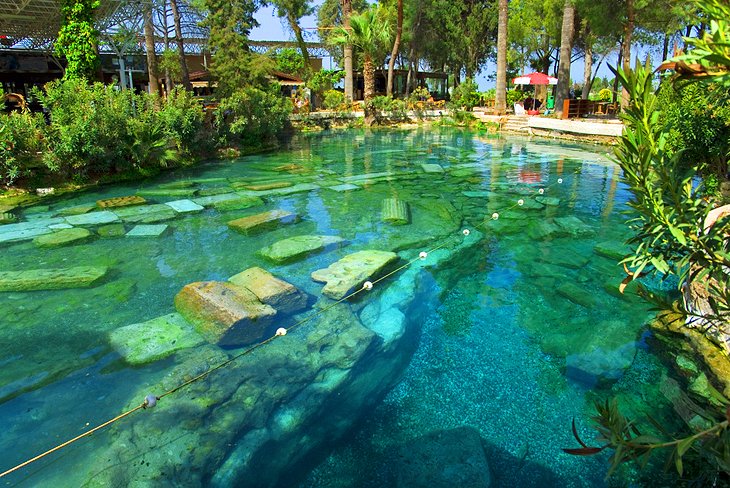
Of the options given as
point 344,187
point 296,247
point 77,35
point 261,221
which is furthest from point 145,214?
point 77,35

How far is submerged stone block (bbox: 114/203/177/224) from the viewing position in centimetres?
821

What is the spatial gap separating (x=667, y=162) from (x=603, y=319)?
3.53m

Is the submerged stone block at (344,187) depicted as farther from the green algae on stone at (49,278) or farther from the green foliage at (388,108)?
the green foliage at (388,108)

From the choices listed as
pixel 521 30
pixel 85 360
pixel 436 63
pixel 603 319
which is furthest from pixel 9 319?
pixel 436 63

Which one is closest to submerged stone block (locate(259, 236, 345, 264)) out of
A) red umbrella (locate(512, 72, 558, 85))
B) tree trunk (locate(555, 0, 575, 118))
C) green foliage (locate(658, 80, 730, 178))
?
green foliage (locate(658, 80, 730, 178))

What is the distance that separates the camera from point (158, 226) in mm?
7836

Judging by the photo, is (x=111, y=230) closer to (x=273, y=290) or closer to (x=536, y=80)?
(x=273, y=290)

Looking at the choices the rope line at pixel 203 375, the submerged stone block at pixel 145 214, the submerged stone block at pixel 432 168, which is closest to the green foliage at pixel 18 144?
the submerged stone block at pixel 145 214

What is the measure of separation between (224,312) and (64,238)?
3976mm

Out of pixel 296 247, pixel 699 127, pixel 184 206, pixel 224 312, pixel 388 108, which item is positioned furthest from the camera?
pixel 388 108

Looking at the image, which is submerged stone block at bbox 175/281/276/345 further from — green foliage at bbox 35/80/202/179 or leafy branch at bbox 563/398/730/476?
green foliage at bbox 35/80/202/179

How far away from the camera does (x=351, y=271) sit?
583 centimetres

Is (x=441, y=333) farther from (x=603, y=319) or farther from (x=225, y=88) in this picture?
(x=225, y=88)

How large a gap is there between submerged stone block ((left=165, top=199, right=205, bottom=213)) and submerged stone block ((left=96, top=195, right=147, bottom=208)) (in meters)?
0.59
